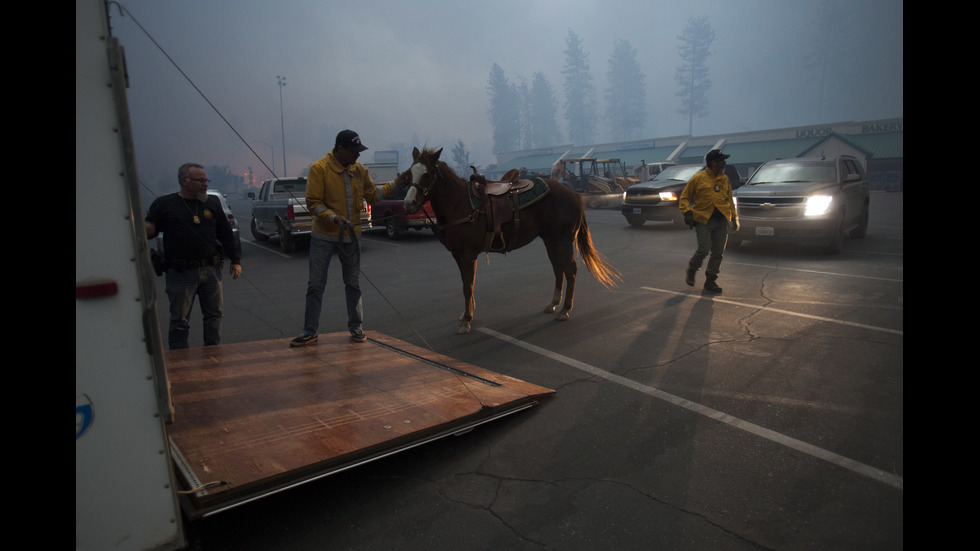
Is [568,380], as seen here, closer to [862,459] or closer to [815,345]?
[862,459]

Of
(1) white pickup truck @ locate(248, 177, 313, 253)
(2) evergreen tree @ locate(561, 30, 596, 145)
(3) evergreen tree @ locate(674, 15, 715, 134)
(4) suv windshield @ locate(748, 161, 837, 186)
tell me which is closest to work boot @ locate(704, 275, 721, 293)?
(4) suv windshield @ locate(748, 161, 837, 186)

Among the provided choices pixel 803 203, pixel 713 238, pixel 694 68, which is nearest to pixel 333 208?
pixel 713 238

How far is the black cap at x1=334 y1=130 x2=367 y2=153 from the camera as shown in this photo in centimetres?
533

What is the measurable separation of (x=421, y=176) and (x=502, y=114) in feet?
431

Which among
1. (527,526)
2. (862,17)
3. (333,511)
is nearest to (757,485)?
(527,526)

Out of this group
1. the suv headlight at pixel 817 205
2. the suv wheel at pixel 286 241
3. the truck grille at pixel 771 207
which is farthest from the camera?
the suv wheel at pixel 286 241

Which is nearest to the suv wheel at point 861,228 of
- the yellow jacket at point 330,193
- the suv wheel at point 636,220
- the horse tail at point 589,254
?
the suv wheel at point 636,220

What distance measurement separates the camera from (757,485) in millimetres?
3180

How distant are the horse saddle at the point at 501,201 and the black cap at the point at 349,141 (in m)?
1.77

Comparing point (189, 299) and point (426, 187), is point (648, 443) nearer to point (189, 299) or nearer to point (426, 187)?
point (426, 187)

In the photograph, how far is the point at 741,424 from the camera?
13.0 feet

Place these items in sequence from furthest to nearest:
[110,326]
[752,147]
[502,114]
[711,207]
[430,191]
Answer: [502,114] < [752,147] < [711,207] < [430,191] < [110,326]

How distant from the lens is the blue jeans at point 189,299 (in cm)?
518

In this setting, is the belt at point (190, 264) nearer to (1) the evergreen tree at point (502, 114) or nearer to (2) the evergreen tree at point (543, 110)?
(1) the evergreen tree at point (502, 114)
